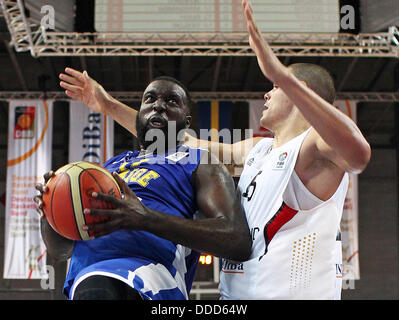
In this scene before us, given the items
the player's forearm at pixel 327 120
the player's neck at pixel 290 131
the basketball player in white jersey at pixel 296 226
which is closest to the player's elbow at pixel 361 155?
the player's forearm at pixel 327 120

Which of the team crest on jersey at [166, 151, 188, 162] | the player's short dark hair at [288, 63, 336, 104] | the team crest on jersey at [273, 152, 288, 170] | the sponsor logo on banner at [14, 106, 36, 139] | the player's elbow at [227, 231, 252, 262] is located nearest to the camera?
the player's elbow at [227, 231, 252, 262]

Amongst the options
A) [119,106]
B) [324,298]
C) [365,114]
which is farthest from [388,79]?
[324,298]

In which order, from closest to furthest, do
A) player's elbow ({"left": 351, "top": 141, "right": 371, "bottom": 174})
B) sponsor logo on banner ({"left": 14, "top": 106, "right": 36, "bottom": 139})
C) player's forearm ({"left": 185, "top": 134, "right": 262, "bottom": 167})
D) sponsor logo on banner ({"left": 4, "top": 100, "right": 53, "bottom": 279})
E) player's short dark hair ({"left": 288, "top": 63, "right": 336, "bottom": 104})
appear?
player's elbow ({"left": 351, "top": 141, "right": 371, "bottom": 174})
player's short dark hair ({"left": 288, "top": 63, "right": 336, "bottom": 104})
player's forearm ({"left": 185, "top": 134, "right": 262, "bottom": 167})
sponsor logo on banner ({"left": 4, "top": 100, "right": 53, "bottom": 279})
sponsor logo on banner ({"left": 14, "top": 106, "right": 36, "bottom": 139})

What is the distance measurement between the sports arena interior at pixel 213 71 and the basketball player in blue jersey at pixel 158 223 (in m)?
4.74

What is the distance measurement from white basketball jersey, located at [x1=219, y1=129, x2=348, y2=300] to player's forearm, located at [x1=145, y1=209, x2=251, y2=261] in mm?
109

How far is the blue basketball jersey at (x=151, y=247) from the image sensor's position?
238 cm

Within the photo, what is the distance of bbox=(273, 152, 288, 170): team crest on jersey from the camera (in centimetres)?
268

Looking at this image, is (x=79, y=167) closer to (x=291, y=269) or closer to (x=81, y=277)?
(x=81, y=277)

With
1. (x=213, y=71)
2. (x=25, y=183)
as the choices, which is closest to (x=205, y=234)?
(x=25, y=183)

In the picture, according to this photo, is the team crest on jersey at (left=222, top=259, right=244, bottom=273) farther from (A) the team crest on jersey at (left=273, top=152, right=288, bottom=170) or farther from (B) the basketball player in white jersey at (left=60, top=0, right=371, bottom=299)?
(A) the team crest on jersey at (left=273, top=152, right=288, bottom=170)

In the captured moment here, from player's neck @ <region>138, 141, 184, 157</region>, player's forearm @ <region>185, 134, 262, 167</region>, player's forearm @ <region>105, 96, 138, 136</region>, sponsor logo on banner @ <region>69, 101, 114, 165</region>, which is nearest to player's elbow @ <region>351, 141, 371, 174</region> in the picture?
player's neck @ <region>138, 141, 184, 157</region>

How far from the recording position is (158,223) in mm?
2248

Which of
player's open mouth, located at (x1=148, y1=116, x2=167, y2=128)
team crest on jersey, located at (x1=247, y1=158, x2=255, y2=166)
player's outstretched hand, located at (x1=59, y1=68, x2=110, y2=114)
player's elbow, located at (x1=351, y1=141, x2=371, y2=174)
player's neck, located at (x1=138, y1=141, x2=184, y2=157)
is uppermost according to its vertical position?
player's outstretched hand, located at (x1=59, y1=68, x2=110, y2=114)
